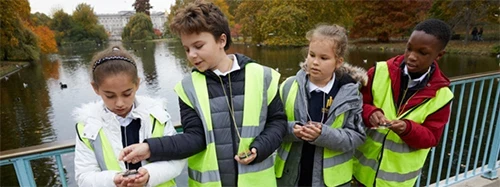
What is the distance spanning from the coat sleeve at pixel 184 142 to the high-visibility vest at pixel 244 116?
3 centimetres

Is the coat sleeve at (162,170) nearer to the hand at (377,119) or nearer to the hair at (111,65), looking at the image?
the hair at (111,65)

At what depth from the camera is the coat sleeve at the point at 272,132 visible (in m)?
1.43

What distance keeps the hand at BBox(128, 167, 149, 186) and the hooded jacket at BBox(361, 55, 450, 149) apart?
114 cm

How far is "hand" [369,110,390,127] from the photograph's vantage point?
1559mm

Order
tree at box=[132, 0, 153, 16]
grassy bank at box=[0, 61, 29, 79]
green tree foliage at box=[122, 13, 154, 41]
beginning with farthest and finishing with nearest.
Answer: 1. tree at box=[132, 0, 153, 16]
2. green tree foliage at box=[122, 13, 154, 41]
3. grassy bank at box=[0, 61, 29, 79]

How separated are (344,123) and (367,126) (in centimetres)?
17

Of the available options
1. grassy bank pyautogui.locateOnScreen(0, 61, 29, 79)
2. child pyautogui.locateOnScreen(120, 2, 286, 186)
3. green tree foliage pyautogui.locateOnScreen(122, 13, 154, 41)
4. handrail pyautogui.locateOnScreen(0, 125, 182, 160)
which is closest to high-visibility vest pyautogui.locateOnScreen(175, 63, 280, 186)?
child pyautogui.locateOnScreen(120, 2, 286, 186)

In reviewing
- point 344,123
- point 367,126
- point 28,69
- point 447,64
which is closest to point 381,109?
point 367,126

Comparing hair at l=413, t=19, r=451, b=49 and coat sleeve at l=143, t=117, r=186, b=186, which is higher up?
hair at l=413, t=19, r=451, b=49

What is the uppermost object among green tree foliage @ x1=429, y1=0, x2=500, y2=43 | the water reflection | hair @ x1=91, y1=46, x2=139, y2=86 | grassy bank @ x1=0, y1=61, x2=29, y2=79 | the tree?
the tree

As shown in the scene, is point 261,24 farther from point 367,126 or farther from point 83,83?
point 367,126

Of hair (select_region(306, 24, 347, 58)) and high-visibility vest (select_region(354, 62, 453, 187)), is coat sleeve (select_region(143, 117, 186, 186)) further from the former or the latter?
high-visibility vest (select_region(354, 62, 453, 187))

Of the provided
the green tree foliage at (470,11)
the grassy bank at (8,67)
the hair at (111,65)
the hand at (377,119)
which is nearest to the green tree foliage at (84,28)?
the grassy bank at (8,67)

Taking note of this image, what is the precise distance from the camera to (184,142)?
1.37 m
